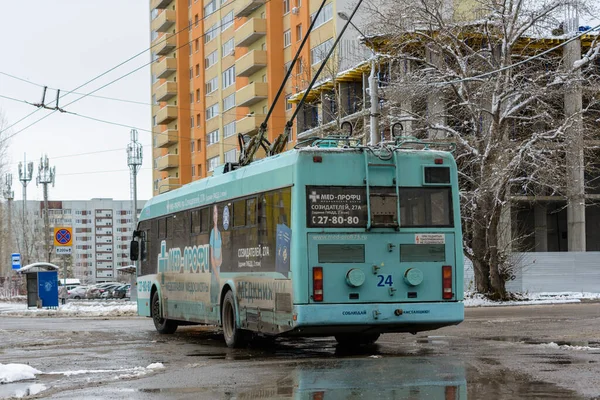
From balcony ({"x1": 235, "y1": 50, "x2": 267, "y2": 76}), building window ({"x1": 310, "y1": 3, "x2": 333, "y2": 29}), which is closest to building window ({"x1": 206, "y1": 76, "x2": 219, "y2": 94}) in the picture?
balcony ({"x1": 235, "y1": 50, "x2": 267, "y2": 76})

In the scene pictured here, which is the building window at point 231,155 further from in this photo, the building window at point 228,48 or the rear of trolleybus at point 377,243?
the rear of trolleybus at point 377,243

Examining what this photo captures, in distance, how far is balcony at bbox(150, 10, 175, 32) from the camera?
9681cm

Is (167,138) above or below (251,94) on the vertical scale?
below

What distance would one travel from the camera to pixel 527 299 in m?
39.1

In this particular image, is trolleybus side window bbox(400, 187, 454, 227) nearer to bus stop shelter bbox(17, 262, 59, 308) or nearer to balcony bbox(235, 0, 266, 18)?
bus stop shelter bbox(17, 262, 59, 308)

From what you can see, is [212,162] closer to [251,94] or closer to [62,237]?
[251,94]

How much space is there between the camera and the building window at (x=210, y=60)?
88.6 meters

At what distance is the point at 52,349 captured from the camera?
59.7 feet

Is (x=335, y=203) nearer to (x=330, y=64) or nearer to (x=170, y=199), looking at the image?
(x=170, y=199)

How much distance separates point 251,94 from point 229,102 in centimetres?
976

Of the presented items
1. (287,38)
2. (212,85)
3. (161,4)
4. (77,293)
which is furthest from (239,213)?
(161,4)

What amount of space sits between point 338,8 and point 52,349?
47.5m

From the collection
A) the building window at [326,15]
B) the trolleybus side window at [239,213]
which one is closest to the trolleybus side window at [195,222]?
the trolleybus side window at [239,213]

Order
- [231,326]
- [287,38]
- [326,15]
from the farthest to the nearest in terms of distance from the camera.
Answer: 1. [287,38]
2. [326,15]
3. [231,326]
